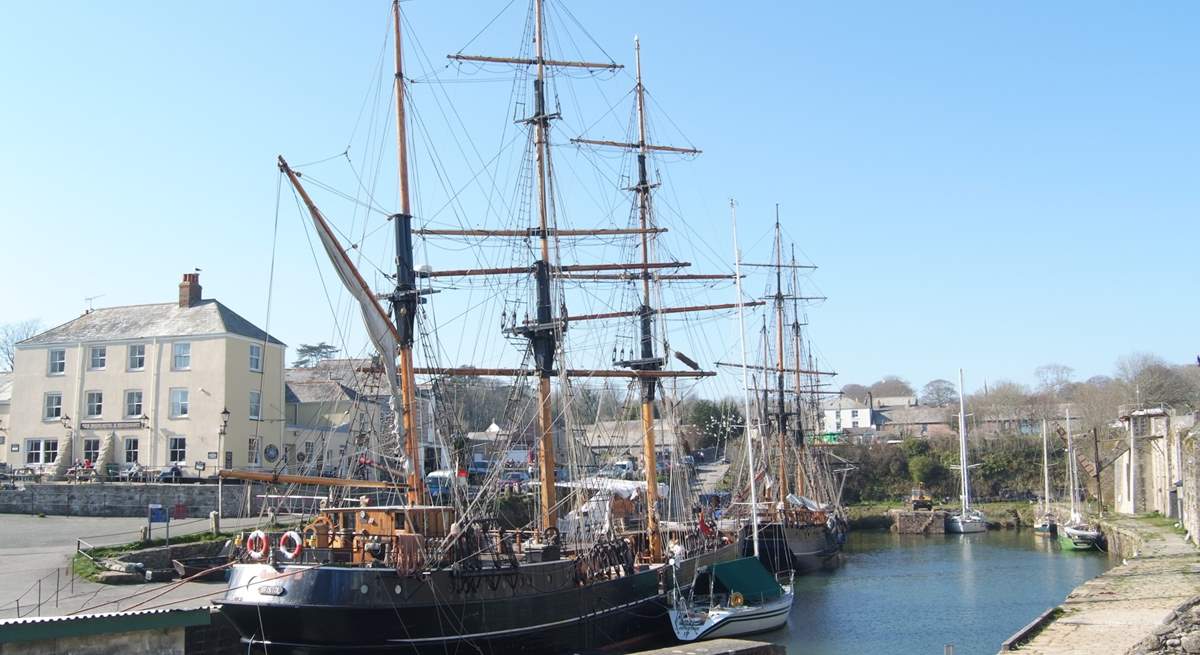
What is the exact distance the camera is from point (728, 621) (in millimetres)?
30516

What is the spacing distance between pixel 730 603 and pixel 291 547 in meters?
15.0

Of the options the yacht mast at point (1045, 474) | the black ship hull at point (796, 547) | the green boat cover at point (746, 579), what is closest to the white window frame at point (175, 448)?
the black ship hull at point (796, 547)

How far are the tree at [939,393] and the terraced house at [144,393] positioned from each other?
128m

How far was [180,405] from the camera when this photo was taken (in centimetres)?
4731

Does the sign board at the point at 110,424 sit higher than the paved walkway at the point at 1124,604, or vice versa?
the sign board at the point at 110,424

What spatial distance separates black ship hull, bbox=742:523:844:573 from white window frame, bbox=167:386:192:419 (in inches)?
1040

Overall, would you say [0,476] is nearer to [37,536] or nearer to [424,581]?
[37,536]

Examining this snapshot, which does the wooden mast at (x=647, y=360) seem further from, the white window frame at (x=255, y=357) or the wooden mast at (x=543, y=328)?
the white window frame at (x=255, y=357)

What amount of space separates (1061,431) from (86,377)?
6542 centimetres

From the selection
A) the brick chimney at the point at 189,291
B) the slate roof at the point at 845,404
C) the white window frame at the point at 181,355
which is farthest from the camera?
the slate roof at the point at 845,404

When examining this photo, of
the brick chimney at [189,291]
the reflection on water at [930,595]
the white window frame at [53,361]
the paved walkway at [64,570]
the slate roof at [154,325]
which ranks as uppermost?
the brick chimney at [189,291]

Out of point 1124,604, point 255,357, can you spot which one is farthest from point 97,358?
point 1124,604

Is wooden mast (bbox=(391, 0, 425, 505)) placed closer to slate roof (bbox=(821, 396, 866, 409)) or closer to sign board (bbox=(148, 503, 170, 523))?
sign board (bbox=(148, 503, 170, 523))

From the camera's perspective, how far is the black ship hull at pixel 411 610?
21391 millimetres
